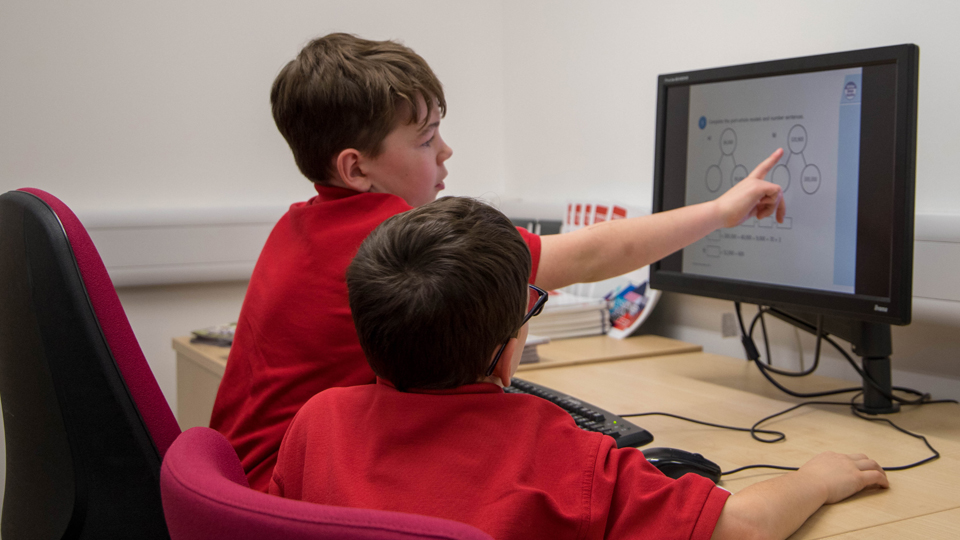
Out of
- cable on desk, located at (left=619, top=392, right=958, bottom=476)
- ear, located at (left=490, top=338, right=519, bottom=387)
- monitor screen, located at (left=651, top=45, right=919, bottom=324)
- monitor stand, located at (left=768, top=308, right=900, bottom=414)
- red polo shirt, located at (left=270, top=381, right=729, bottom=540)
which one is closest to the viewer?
red polo shirt, located at (left=270, top=381, right=729, bottom=540)

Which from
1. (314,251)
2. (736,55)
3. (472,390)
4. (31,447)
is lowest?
(31,447)

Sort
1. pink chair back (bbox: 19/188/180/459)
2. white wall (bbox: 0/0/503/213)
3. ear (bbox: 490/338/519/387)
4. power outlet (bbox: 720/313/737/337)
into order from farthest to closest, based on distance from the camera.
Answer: white wall (bbox: 0/0/503/213), power outlet (bbox: 720/313/737/337), pink chair back (bbox: 19/188/180/459), ear (bbox: 490/338/519/387)

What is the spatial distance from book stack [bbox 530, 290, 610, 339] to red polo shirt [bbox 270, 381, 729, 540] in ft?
3.18

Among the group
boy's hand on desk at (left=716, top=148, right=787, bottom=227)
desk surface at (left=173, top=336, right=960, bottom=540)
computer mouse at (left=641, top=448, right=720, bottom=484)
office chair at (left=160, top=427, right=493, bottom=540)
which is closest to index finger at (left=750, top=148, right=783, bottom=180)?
boy's hand on desk at (left=716, top=148, right=787, bottom=227)

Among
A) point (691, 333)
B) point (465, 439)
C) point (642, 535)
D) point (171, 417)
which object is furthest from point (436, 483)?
point (691, 333)

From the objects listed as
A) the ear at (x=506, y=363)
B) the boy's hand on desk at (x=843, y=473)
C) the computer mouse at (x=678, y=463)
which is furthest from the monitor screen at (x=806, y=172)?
the ear at (x=506, y=363)

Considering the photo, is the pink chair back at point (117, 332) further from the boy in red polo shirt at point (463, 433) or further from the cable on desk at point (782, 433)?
the cable on desk at point (782, 433)

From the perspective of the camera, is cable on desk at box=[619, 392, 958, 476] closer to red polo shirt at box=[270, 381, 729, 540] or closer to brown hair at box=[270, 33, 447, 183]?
red polo shirt at box=[270, 381, 729, 540]

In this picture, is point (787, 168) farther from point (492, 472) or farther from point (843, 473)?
point (492, 472)

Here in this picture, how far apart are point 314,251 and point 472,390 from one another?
1.17 ft

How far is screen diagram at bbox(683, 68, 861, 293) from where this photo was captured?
1.06 meters

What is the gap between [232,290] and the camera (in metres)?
2.02

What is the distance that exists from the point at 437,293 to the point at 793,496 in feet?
Answer: 1.30

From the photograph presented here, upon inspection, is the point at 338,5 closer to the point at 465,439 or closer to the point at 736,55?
the point at 736,55
